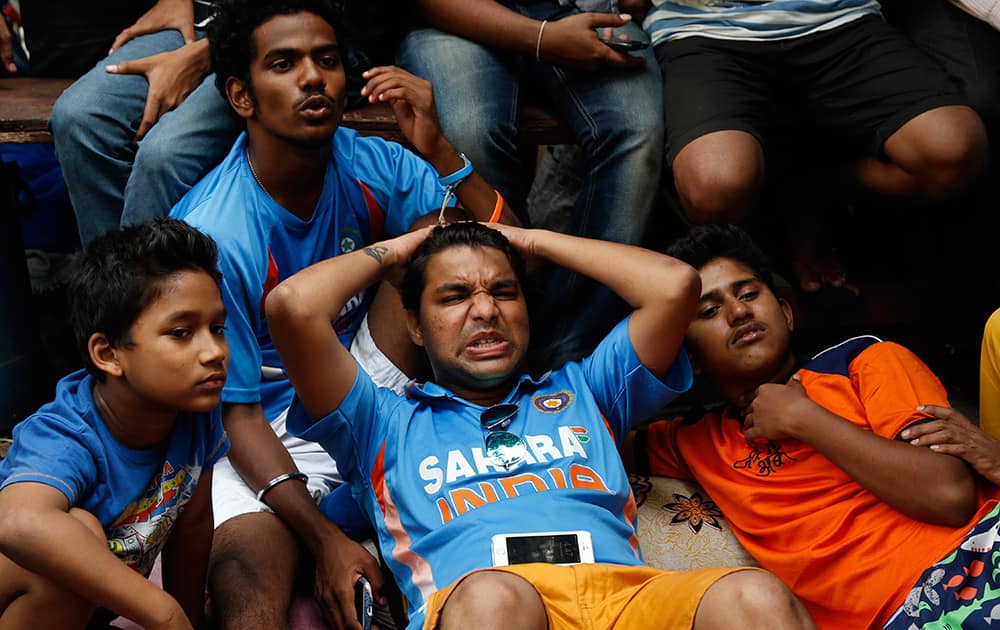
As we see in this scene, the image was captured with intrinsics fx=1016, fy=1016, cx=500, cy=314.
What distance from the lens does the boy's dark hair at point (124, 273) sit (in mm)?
2033

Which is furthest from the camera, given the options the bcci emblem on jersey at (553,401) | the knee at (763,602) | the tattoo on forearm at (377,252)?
the tattoo on forearm at (377,252)

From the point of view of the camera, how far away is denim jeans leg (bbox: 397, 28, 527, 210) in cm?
302

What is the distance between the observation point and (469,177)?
114 inches

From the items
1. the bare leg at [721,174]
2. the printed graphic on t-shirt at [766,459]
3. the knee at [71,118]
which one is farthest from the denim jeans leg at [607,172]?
the knee at [71,118]

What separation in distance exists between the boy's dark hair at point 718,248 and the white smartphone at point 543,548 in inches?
38.0

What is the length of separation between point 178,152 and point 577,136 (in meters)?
1.19

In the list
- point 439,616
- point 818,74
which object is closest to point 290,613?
point 439,616

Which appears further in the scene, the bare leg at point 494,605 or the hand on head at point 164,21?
the hand on head at point 164,21

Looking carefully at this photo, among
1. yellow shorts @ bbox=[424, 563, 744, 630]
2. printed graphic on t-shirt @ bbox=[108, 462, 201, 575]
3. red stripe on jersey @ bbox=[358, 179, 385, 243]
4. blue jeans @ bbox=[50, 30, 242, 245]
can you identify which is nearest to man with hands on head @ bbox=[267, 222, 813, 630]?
yellow shorts @ bbox=[424, 563, 744, 630]

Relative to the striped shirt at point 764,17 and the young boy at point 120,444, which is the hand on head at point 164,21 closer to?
the young boy at point 120,444

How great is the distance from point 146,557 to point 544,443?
0.90 m

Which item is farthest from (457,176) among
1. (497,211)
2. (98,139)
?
(98,139)

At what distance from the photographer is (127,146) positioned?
118 inches

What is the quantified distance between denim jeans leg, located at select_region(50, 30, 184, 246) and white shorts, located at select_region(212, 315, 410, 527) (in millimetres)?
855
